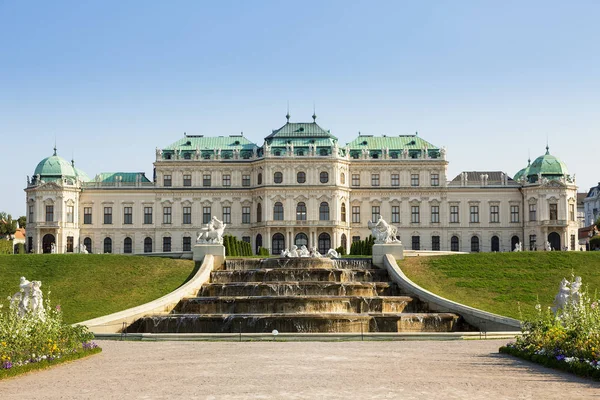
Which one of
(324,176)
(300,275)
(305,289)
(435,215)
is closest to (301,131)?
(324,176)

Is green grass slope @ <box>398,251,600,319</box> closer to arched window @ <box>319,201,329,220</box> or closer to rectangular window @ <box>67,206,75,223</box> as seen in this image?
arched window @ <box>319,201,329,220</box>

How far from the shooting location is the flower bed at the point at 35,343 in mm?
22391

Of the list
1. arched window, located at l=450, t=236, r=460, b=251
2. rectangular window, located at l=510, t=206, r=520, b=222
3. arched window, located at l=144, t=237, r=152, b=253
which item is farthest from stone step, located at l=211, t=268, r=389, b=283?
rectangular window, located at l=510, t=206, r=520, b=222

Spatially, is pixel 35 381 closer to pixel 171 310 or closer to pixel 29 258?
pixel 171 310

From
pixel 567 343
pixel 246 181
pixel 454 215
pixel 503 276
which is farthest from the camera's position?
pixel 246 181

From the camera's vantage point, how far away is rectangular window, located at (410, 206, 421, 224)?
319 feet

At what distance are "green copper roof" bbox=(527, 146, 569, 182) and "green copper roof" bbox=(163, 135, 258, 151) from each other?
3274 centimetres

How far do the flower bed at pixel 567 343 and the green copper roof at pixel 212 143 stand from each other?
241ft

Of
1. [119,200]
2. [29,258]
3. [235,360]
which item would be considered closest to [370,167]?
[119,200]

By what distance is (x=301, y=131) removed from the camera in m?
97.4

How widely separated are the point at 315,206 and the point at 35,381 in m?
73.9

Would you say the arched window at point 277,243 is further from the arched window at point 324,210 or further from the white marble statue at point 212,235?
the white marble statue at point 212,235

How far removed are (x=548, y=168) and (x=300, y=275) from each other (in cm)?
5465

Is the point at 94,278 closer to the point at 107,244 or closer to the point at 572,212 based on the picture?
the point at 107,244
